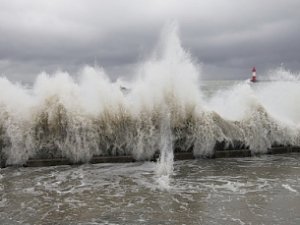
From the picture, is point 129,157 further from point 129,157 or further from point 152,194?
point 152,194

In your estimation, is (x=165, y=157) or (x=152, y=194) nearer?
(x=152, y=194)

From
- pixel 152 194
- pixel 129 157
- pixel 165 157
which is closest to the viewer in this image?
pixel 152 194

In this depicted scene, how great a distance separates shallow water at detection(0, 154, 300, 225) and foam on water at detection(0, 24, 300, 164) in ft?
2.54

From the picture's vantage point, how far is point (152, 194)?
229 inches

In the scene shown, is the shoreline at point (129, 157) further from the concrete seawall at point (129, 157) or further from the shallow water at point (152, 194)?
the shallow water at point (152, 194)

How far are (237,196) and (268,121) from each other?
A: 478cm

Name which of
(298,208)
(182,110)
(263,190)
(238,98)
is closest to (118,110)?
(182,110)

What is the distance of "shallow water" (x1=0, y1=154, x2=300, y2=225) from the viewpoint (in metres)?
4.87

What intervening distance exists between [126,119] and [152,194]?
367 cm

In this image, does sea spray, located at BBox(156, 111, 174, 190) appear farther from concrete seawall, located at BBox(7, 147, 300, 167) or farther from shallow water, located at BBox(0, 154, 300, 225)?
concrete seawall, located at BBox(7, 147, 300, 167)

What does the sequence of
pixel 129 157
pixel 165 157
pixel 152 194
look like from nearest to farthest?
1. pixel 152 194
2. pixel 165 157
3. pixel 129 157

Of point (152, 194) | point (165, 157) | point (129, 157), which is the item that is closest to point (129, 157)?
point (129, 157)

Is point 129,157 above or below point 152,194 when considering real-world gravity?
above

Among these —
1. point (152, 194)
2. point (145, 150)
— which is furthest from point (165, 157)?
point (152, 194)
